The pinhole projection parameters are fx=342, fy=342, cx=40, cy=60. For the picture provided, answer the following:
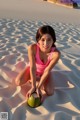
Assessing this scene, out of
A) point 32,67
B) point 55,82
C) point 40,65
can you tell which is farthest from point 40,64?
point 55,82

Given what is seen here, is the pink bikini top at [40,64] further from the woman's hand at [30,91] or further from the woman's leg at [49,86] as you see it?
the woman's hand at [30,91]

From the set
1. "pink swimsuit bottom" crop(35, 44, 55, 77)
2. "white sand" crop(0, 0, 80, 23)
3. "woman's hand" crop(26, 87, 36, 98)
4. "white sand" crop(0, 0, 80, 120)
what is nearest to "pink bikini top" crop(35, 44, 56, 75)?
"pink swimsuit bottom" crop(35, 44, 55, 77)

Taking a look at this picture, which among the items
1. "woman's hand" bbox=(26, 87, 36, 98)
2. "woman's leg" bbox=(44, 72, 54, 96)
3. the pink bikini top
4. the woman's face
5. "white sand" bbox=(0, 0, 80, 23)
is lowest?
"white sand" bbox=(0, 0, 80, 23)

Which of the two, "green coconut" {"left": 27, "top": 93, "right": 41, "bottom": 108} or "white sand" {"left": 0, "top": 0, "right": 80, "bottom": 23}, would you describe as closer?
"green coconut" {"left": 27, "top": 93, "right": 41, "bottom": 108}

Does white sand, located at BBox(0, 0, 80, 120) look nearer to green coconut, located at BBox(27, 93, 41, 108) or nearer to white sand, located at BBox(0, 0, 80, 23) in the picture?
green coconut, located at BBox(27, 93, 41, 108)

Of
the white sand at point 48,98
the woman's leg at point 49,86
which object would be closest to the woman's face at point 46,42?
the woman's leg at point 49,86

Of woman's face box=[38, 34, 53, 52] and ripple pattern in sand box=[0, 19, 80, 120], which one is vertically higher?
woman's face box=[38, 34, 53, 52]

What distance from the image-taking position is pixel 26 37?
7.64 meters

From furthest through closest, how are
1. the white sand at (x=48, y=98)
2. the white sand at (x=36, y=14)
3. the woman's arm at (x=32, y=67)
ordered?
the white sand at (x=36, y=14)
the woman's arm at (x=32, y=67)
the white sand at (x=48, y=98)

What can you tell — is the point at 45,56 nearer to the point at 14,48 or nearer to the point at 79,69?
the point at 79,69

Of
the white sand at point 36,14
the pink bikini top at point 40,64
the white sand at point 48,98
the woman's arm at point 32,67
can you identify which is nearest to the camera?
the white sand at point 48,98

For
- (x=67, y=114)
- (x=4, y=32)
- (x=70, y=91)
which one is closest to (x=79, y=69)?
(x=70, y=91)

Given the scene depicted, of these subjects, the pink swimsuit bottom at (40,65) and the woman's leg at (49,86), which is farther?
the pink swimsuit bottom at (40,65)

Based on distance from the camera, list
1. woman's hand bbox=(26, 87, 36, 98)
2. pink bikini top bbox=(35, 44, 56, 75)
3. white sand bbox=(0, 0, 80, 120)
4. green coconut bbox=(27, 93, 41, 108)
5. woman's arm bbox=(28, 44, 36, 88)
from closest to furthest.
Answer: white sand bbox=(0, 0, 80, 120) < green coconut bbox=(27, 93, 41, 108) < woman's hand bbox=(26, 87, 36, 98) < woman's arm bbox=(28, 44, 36, 88) < pink bikini top bbox=(35, 44, 56, 75)
